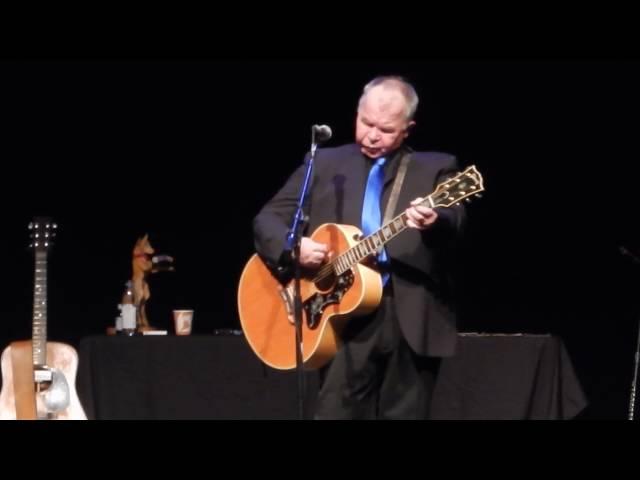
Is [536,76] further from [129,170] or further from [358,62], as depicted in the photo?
[129,170]

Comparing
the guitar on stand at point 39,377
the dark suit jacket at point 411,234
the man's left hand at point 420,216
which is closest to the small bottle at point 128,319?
the guitar on stand at point 39,377

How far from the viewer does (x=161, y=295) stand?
6320 millimetres

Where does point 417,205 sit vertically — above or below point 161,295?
above

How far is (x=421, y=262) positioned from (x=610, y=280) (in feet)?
9.15

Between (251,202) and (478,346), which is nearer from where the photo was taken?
(478,346)

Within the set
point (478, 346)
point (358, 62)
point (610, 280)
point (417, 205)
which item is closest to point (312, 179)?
point (417, 205)

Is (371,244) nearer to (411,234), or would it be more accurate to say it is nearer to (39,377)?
(411,234)

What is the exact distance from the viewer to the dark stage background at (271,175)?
612cm

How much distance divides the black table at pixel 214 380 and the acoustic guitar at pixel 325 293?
863mm

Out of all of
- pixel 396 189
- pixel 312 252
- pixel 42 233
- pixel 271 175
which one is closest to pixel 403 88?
pixel 396 189

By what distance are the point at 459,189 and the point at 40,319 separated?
2.27 meters

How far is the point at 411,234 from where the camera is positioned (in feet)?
12.3

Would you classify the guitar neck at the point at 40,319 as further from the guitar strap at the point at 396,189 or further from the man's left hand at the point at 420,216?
the man's left hand at the point at 420,216

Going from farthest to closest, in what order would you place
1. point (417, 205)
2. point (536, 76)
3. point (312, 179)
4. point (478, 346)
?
1. point (536, 76)
2. point (478, 346)
3. point (312, 179)
4. point (417, 205)
